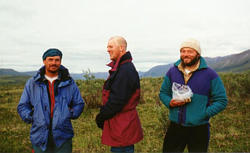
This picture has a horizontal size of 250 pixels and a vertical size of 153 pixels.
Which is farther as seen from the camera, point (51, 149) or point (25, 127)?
point (25, 127)

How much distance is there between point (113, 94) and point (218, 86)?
54.1 inches

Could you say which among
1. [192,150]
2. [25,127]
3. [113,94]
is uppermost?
[113,94]

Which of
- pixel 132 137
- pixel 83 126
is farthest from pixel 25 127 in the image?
pixel 132 137

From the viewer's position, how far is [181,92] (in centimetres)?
288

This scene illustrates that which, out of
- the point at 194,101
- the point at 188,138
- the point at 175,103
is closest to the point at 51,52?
the point at 175,103

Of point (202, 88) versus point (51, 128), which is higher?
point (202, 88)

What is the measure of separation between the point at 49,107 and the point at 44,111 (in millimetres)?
79

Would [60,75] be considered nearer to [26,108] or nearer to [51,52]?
[51,52]

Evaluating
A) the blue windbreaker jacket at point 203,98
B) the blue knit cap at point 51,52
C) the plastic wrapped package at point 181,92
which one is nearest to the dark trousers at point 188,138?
the blue windbreaker jacket at point 203,98

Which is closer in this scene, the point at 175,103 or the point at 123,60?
the point at 123,60

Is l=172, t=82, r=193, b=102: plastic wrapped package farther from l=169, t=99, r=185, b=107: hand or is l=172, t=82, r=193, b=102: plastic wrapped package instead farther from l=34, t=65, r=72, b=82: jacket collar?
l=34, t=65, r=72, b=82: jacket collar

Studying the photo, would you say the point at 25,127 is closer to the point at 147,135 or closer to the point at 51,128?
the point at 147,135

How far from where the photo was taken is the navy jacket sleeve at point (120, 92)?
2666 millimetres

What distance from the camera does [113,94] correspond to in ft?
8.83
